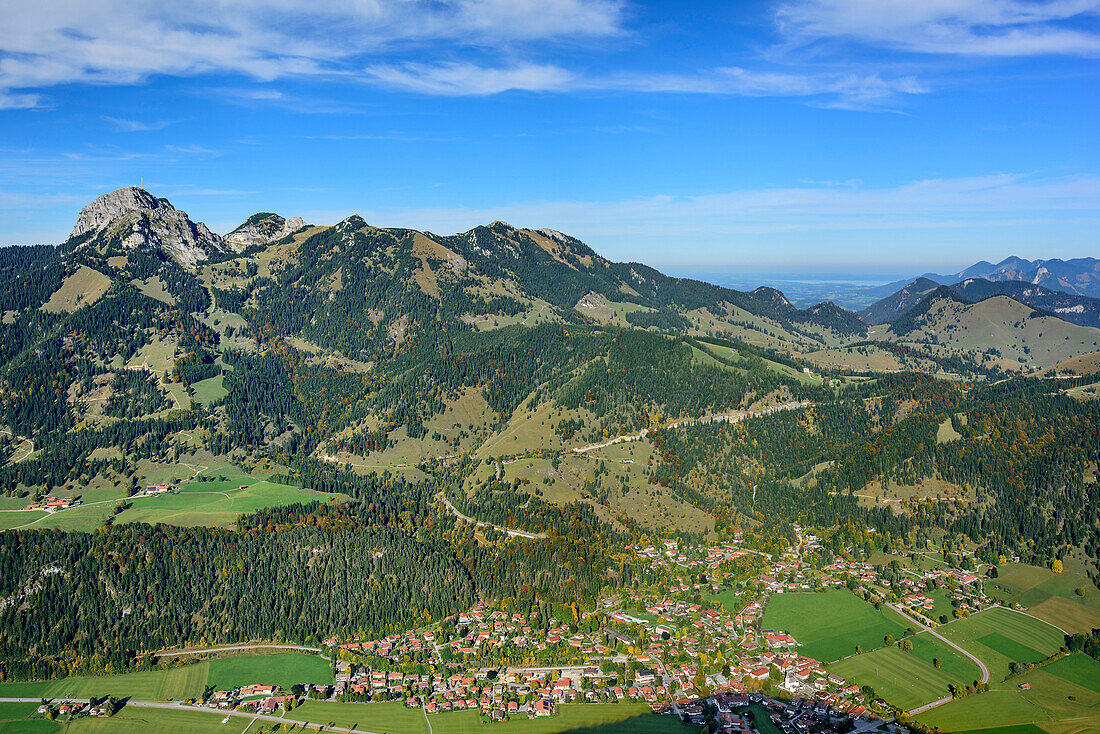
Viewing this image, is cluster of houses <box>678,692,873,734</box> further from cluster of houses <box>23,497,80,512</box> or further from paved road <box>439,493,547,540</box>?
cluster of houses <box>23,497,80,512</box>

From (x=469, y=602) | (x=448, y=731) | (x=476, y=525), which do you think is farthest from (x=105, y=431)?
(x=448, y=731)

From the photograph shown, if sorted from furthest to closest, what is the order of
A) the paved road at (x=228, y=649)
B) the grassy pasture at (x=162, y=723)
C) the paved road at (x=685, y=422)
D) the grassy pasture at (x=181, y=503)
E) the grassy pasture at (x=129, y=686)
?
the paved road at (x=685, y=422) < the grassy pasture at (x=181, y=503) < the paved road at (x=228, y=649) < the grassy pasture at (x=129, y=686) < the grassy pasture at (x=162, y=723)

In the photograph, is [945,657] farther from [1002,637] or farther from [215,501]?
[215,501]

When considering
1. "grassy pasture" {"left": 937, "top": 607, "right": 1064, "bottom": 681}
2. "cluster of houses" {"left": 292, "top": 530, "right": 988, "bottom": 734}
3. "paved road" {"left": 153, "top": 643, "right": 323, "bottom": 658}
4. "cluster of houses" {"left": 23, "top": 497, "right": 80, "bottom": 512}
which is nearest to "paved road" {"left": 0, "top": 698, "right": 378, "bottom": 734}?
"cluster of houses" {"left": 292, "top": 530, "right": 988, "bottom": 734}

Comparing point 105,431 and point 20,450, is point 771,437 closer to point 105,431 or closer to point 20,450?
point 105,431

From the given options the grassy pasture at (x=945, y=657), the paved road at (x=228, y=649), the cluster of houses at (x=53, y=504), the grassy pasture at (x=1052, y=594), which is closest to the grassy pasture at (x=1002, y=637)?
the grassy pasture at (x=945, y=657)

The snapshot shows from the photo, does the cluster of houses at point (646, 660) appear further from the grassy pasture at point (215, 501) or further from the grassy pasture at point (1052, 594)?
the grassy pasture at point (215, 501)
